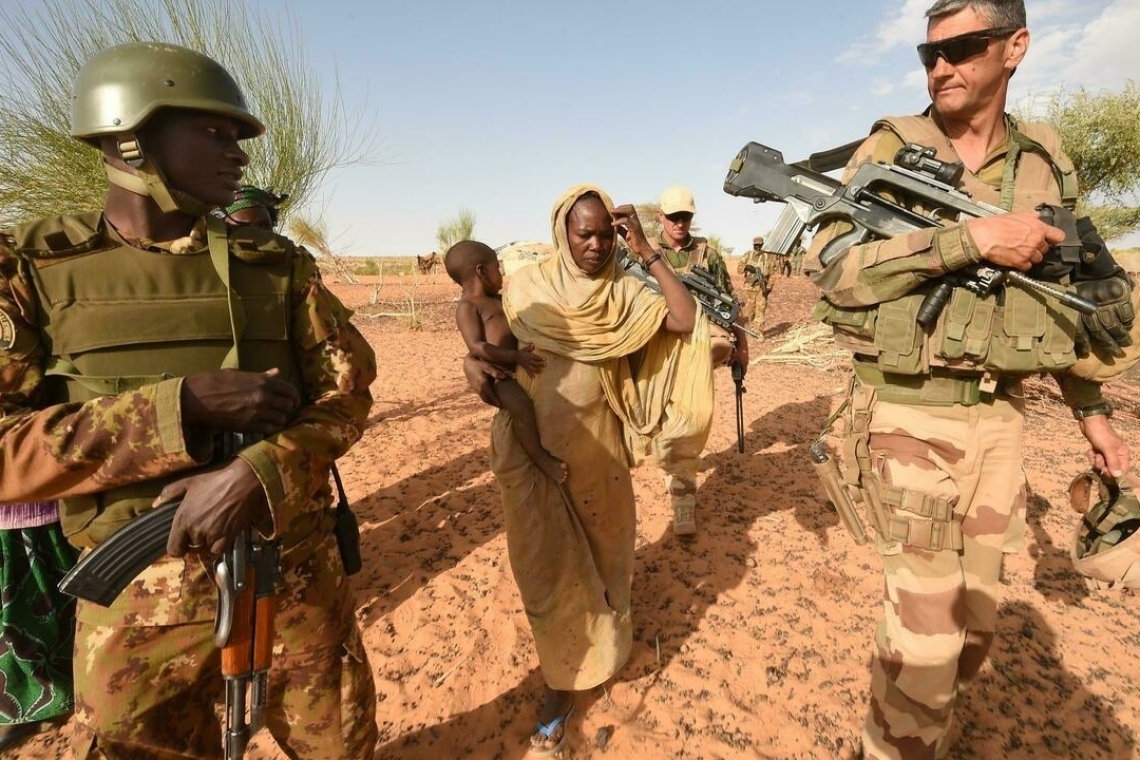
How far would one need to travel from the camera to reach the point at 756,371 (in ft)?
32.1

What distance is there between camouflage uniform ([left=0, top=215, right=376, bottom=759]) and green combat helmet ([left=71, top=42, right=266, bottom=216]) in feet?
0.46

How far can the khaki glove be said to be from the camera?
6.15ft

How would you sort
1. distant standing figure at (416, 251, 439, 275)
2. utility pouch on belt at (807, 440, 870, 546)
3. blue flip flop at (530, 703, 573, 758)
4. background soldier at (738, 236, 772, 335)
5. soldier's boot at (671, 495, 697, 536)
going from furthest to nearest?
distant standing figure at (416, 251, 439, 275)
background soldier at (738, 236, 772, 335)
soldier's boot at (671, 495, 697, 536)
blue flip flop at (530, 703, 573, 758)
utility pouch on belt at (807, 440, 870, 546)

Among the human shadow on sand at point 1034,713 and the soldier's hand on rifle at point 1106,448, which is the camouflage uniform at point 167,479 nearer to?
the human shadow on sand at point 1034,713

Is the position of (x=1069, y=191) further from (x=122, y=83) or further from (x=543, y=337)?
(x=122, y=83)

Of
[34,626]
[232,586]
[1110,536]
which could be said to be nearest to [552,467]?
[232,586]

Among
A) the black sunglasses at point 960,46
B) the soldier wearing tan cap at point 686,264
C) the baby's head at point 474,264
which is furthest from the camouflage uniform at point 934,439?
the soldier wearing tan cap at point 686,264

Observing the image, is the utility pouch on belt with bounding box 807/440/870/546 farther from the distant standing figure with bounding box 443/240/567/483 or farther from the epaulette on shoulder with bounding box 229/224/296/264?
the epaulette on shoulder with bounding box 229/224/296/264

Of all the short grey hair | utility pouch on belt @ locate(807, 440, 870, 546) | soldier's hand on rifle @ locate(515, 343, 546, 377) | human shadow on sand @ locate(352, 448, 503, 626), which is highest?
the short grey hair

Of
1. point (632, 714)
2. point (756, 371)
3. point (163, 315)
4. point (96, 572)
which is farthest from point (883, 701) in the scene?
point (756, 371)

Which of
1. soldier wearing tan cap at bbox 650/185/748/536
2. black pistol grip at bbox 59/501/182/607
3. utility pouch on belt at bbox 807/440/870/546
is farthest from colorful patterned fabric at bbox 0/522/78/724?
soldier wearing tan cap at bbox 650/185/748/536

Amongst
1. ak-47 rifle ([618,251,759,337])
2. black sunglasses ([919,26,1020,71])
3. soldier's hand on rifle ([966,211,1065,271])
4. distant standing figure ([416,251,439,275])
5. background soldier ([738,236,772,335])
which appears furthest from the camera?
distant standing figure ([416,251,439,275])

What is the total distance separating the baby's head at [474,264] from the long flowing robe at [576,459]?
0.58 meters

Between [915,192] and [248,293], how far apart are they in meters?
2.25
